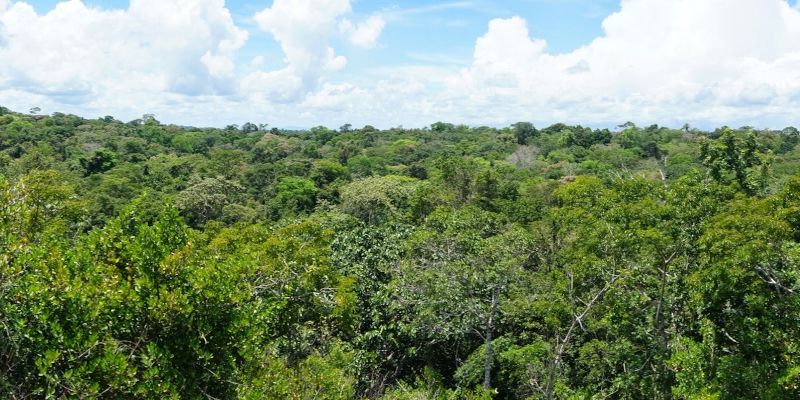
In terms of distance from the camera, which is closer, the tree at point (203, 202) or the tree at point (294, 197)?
the tree at point (203, 202)

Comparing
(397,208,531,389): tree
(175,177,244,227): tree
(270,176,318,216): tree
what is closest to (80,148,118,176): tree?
(270,176,318,216): tree

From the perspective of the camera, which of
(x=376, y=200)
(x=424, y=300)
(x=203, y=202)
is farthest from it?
(x=203, y=202)

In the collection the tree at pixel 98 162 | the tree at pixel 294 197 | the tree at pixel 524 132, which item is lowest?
the tree at pixel 294 197

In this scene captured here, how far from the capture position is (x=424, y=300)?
13.0 meters

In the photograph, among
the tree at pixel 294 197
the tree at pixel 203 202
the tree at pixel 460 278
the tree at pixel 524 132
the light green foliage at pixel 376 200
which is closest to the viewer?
the tree at pixel 460 278

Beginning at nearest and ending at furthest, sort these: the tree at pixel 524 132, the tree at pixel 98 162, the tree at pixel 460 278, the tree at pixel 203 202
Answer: the tree at pixel 460 278 → the tree at pixel 203 202 → the tree at pixel 98 162 → the tree at pixel 524 132

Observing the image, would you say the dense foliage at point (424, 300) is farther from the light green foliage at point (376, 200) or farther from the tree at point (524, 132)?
the tree at point (524, 132)

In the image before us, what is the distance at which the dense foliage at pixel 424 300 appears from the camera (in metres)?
5.12

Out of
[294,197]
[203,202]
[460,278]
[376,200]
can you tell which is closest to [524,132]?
[294,197]

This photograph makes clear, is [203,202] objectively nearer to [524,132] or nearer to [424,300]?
[424,300]

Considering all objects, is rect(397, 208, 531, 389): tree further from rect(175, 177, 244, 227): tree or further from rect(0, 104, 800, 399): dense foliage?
rect(175, 177, 244, 227): tree

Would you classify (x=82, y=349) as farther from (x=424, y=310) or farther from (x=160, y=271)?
(x=424, y=310)

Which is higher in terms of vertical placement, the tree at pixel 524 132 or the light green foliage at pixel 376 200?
the tree at pixel 524 132

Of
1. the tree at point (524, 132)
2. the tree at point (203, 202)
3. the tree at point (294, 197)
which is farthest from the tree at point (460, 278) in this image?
the tree at point (524, 132)
